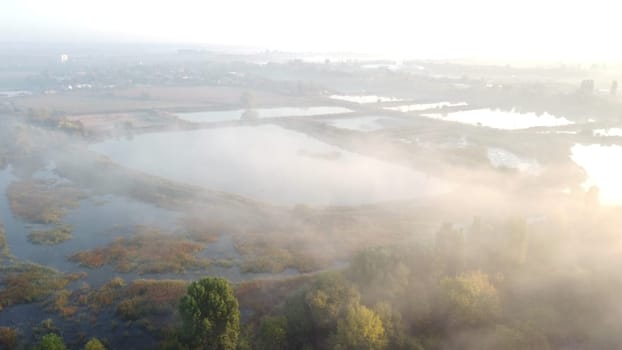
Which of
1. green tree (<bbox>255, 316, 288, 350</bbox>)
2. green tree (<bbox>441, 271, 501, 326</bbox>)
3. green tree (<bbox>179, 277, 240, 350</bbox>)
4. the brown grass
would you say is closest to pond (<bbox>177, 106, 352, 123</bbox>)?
the brown grass

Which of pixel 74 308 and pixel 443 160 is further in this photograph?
pixel 443 160

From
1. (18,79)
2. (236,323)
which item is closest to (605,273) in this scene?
(236,323)

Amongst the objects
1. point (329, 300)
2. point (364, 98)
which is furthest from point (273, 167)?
point (364, 98)

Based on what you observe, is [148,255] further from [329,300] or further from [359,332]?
[359,332]

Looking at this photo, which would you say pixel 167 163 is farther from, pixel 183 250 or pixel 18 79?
pixel 18 79

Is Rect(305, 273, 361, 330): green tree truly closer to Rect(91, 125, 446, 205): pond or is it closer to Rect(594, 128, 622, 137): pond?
Rect(91, 125, 446, 205): pond

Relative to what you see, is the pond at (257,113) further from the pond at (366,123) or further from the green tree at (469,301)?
the green tree at (469,301)
